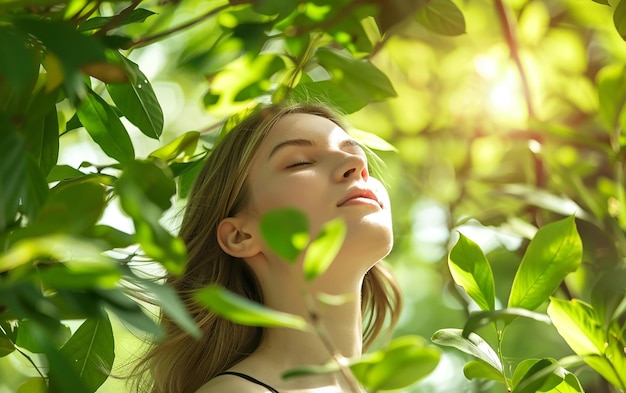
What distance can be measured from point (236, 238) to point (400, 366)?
A: 848mm

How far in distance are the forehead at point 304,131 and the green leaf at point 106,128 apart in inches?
16.9

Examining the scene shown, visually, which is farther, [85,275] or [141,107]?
[141,107]

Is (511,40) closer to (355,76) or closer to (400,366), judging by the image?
(355,76)

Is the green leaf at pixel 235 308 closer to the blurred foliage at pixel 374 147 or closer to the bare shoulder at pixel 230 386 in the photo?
the blurred foliage at pixel 374 147

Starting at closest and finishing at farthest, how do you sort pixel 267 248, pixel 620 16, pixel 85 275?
pixel 85 275
pixel 620 16
pixel 267 248

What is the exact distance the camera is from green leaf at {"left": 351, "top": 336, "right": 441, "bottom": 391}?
554mm

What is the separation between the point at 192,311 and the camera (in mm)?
1402

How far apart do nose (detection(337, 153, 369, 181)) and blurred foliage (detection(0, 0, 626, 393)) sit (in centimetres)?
8

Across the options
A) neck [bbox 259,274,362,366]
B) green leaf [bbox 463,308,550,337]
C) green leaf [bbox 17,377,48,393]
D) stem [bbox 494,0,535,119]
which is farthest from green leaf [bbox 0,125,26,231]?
stem [bbox 494,0,535,119]

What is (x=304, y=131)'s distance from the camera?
138 centimetres

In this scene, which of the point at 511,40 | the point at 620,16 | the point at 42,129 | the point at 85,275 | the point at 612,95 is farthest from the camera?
the point at 511,40

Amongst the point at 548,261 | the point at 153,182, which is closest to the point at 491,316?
the point at 548,261

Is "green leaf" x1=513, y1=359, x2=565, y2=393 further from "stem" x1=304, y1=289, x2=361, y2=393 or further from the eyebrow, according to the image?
the eyebrow

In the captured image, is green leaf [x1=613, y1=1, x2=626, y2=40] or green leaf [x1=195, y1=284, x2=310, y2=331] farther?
green leaf [x1=613, y1=1, x2=626, y2=40]
